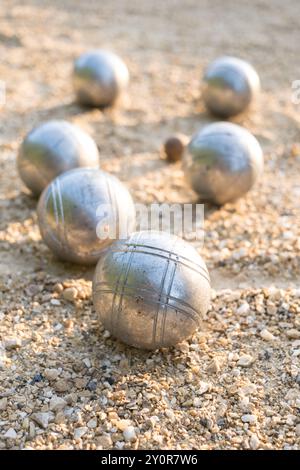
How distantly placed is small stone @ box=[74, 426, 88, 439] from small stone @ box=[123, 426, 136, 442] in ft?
0.85

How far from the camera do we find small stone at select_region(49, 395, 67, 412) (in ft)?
13.5

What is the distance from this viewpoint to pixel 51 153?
6559 millimetres

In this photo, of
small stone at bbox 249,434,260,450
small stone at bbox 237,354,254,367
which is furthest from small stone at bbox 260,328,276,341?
small stone at bbox 249,434,260,450

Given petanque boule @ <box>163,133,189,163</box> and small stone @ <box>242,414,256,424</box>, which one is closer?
small stone @ <box>242,414,256,424</box>

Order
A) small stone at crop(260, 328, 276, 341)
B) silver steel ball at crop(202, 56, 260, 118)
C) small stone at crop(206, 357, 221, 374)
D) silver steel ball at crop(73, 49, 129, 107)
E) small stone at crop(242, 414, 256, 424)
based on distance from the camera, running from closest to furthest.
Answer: small stone at crop(242, 414, 256, 424) → small stone at crop(206, 357, 221, 374) → small stone at crop(260, 328, 276, 341) → silver steel ball at crop(202, 56, 260, 118) → silver steel ball at crop(73, 49, 129, 107)

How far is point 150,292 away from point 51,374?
924 mm

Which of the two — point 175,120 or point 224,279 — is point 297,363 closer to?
point 224,279

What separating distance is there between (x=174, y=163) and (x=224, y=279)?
106 inches

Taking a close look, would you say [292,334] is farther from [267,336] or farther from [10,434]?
[10,434]

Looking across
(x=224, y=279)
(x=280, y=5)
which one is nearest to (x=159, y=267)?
(x=224, y=279)

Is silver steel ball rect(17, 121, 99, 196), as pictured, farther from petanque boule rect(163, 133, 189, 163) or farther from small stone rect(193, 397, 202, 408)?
small stone rect(193, 397, 202, 408)

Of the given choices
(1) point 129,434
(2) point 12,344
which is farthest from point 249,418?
(2) point 12,344

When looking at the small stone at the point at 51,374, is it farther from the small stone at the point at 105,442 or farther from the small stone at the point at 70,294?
the small stone at the point at 70,294

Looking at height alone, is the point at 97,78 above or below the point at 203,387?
above
